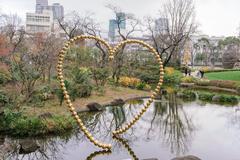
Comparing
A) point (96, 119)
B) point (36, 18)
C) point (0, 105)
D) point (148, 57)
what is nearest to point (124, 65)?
point (148, 57)

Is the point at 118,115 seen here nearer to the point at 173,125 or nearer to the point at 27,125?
the point at 173,125

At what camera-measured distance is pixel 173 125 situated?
46.0 ft

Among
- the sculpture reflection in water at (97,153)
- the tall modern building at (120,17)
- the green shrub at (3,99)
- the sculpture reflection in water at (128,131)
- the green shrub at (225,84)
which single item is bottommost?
the sculpture reflection in water at (97,153)

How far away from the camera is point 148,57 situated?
34.6 m

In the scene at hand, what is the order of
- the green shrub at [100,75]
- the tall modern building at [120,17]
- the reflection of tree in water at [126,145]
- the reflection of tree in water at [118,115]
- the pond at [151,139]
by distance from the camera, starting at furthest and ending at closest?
the tall modern building at [120,17], the green shrub at [100,75], the reflection of tree in water at [118,115], the pond at [151,139], the reflection of tree in water at [126,145]

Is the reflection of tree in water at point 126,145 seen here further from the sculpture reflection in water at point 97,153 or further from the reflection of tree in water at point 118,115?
the reflection of tree in water at point 118,115

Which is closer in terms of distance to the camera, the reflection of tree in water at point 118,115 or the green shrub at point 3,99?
the green shrub at point 3,99

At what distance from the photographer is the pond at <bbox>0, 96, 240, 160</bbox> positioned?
991 centimetres

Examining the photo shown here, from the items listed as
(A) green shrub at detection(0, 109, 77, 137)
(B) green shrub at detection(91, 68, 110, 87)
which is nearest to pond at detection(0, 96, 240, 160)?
→ (A) green shrub at detection(0, 109, 77, 137)

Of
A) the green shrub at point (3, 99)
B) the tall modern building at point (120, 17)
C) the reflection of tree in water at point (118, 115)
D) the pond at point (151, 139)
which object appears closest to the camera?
the pond at point (151, 139)

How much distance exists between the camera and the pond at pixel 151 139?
9.91 metres

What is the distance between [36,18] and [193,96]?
6446 centimetres

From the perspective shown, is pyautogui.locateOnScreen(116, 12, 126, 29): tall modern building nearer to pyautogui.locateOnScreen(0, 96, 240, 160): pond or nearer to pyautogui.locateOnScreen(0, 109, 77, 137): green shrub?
pyautogui.locateOnScreen(0, 96, 240, 160): pond

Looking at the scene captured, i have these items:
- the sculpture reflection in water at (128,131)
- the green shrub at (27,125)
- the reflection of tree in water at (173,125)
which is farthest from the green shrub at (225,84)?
the green shrub at (27,125)
